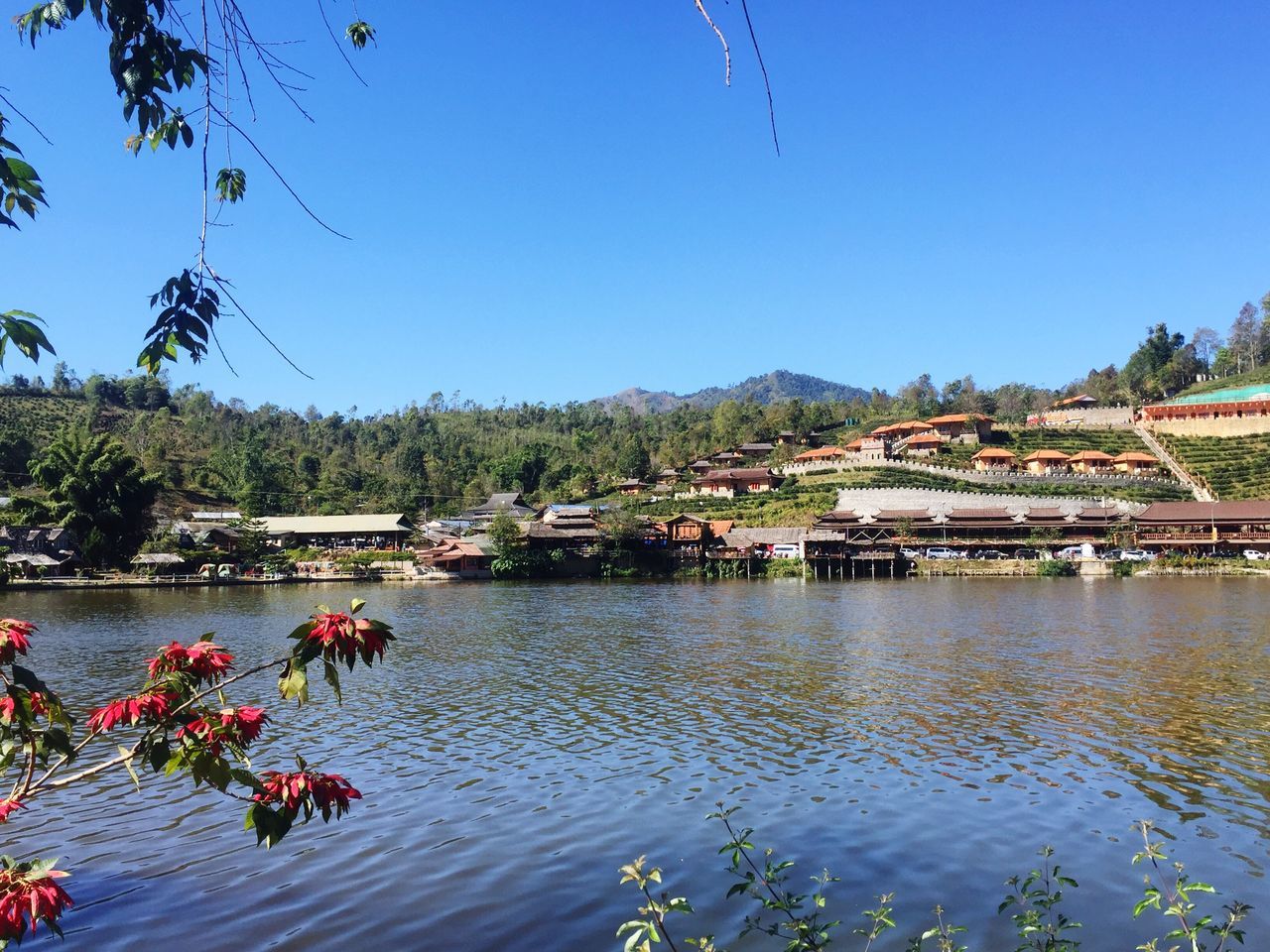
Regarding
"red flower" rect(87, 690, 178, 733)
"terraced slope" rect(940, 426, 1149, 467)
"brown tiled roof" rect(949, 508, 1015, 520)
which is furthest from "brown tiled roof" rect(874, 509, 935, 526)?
"red flower" rect(87, 690, 178, 733)

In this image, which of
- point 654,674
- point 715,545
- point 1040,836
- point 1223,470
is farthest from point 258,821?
point 1223,470

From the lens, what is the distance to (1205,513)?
6216 cm

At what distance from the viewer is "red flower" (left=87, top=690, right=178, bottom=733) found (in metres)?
3.97

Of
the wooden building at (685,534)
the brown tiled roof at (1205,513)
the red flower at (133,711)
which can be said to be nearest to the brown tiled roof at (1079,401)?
the brown tiled roof at (1205,513)

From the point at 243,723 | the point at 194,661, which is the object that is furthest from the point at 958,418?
the point at 243,723

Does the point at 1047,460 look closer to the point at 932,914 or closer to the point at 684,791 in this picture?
the point at 684,791

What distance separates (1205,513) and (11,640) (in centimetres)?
7233

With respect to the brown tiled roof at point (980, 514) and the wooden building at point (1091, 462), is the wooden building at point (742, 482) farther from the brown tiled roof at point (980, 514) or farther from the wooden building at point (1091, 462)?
the wooden building at point (1091, 462)

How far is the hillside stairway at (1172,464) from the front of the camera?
7350 cm

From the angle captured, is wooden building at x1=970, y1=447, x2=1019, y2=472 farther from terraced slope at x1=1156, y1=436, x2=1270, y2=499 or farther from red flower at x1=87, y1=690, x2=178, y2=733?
red flower at x1=87, y1=690, x2=178, y2=733

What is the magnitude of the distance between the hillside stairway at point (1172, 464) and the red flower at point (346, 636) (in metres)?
77.3

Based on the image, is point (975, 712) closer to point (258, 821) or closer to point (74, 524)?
point (258, 821)

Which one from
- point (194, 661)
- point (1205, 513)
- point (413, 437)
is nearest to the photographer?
point (194, 661)

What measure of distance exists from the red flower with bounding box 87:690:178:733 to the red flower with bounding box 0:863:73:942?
694 mm
